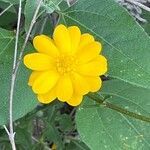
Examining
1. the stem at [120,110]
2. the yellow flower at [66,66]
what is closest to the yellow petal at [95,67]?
the yellow flower at [66,66]

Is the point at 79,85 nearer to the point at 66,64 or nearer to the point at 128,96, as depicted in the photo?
the point at 66,64

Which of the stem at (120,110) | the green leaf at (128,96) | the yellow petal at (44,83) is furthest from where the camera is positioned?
the green leaf at (128,96)

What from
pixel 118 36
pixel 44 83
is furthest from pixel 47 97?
pixel 118 36

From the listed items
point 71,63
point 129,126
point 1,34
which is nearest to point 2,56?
point 1,34

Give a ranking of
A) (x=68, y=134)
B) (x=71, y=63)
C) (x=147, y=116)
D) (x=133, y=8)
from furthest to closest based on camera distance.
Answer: (x=68, y=134), (x=133, y=8), (x=147, y=116), (x=71, y=63)

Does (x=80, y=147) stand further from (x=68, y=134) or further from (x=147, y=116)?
(x=147, y=116)

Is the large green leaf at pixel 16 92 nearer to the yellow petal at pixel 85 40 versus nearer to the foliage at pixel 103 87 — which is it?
the foliage at pixel 103 87

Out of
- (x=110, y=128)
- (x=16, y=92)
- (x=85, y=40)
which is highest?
(x=85, y=40)
